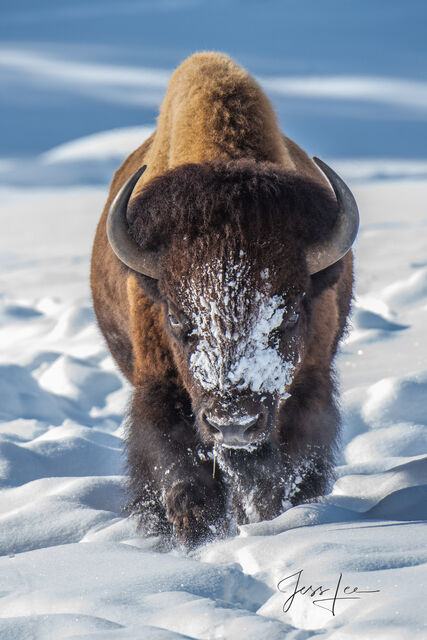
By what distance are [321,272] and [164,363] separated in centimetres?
83

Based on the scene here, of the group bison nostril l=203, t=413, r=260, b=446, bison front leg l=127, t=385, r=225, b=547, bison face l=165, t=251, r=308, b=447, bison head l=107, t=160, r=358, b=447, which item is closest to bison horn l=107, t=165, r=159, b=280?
bison head l=107, t=160, r=358, b=447

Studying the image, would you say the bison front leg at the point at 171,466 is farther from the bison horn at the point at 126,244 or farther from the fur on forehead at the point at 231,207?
the fur on forehead at the point at 231,207

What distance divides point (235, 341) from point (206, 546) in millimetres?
827

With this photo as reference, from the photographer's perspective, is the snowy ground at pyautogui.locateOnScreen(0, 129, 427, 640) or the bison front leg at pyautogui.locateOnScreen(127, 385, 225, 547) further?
the bison front leg at pyautogui.locateOnScreen(127, 385, 225, 547)

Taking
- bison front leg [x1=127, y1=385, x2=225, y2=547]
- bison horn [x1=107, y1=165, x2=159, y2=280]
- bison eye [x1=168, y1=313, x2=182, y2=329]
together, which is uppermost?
bison horn [x1=107, y1=165, x2=159, y2=280]

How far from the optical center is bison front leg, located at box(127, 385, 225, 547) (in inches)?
136

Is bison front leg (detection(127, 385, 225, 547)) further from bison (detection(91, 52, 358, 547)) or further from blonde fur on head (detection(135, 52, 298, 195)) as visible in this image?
blonde fur on head (detection(135, 52, 298, 195))

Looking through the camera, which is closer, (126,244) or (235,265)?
(235,265)

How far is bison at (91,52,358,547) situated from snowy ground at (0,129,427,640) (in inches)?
11.0

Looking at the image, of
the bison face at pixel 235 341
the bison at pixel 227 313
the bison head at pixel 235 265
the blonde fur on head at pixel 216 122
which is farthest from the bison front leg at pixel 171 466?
the blonde fur on head at pixel 216 122

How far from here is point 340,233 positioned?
322 centimetres

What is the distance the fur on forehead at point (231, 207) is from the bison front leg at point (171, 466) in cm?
77
